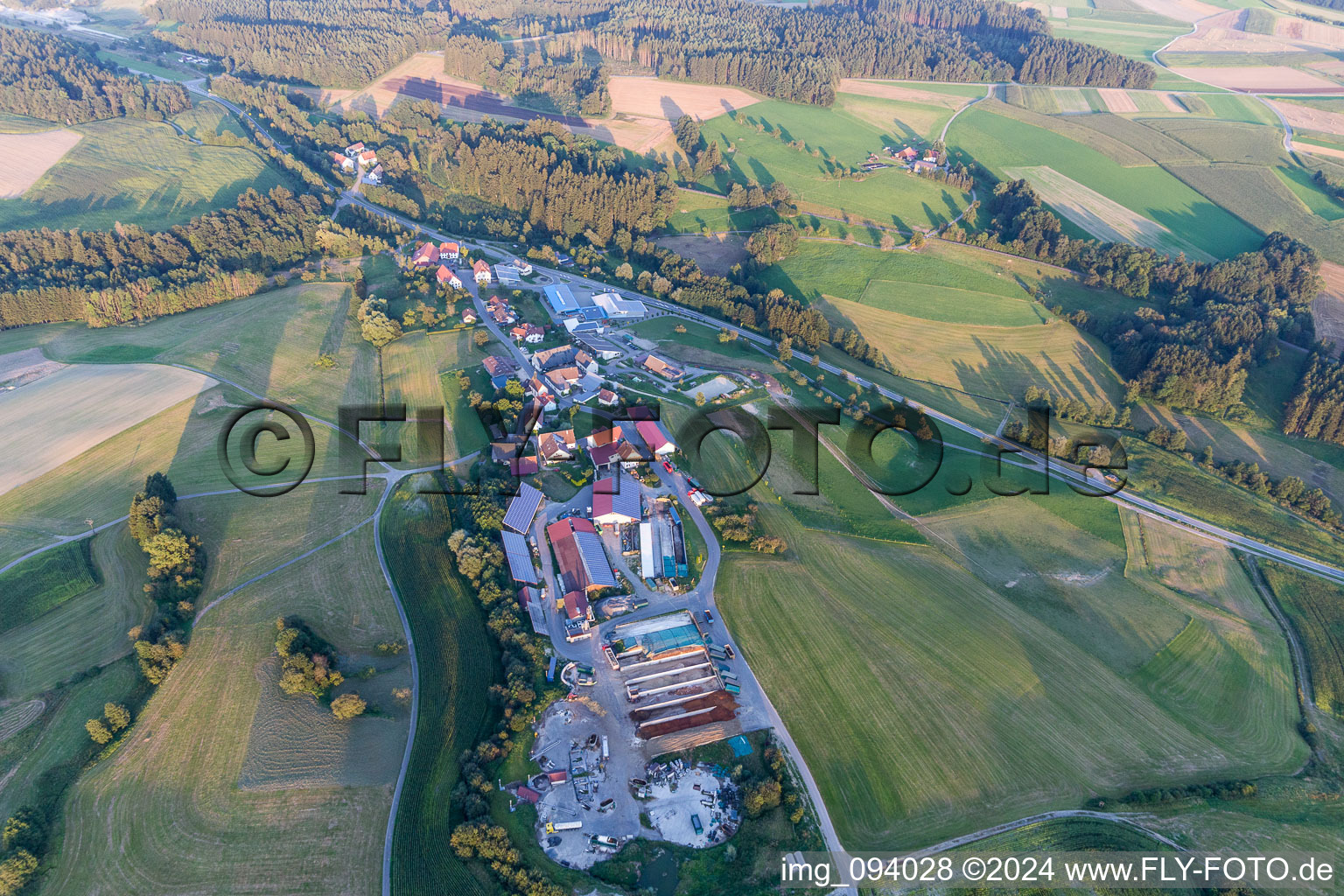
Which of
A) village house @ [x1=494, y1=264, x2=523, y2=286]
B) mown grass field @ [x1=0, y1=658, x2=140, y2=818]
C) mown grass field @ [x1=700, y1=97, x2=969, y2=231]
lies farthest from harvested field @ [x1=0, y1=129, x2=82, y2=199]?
mown grass field @ [x1=700, y1=97, x2=969, y2=231]

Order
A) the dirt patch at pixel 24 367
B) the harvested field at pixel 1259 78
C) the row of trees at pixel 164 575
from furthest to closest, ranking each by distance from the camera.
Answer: the harvested field at pixel 1259 78 → the dirt patch at pixel 24 367 → the row of trees at pixel 164 575

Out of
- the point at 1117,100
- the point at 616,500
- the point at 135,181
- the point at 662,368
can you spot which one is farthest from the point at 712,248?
the point at 1117,100

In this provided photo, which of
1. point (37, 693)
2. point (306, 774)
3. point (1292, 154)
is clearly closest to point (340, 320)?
point (37, 693)

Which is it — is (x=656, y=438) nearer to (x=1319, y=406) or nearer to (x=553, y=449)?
(x=553, y=449)

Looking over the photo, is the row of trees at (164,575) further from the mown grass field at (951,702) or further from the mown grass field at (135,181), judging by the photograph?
the mown grass field at (135,181)

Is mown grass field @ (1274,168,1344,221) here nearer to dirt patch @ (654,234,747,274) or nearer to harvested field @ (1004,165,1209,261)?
harvested field @ (1004,165,1209,261)

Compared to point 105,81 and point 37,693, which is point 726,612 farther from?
point 105,81

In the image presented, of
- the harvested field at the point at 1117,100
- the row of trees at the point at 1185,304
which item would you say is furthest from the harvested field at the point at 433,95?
the harvested field at the point at 1117,100
